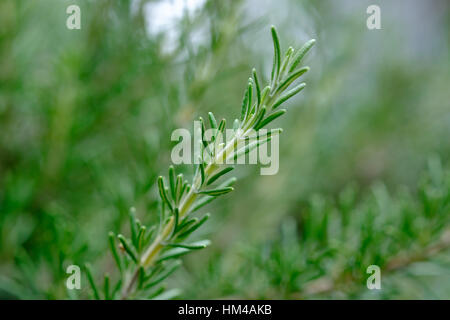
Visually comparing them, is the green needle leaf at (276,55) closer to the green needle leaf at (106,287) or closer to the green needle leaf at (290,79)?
the green needle leaf at (290,79)

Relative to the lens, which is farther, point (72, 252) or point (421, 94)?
point (421, 94)

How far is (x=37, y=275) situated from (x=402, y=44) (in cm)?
64

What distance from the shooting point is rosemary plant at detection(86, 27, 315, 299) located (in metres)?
0.17

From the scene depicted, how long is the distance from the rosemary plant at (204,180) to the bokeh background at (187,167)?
0.05m

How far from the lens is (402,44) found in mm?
670

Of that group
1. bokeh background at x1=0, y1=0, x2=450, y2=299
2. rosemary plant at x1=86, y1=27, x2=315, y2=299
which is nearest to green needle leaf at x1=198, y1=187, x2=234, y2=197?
rosemary plant at x1=86, y1=27, x2=315, y2=299

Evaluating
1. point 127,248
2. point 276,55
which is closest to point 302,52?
point 276,55

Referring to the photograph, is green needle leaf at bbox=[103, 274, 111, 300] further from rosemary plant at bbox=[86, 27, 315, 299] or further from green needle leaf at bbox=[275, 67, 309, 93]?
green needle leaf at bbox=[275, 67, 309, 93]

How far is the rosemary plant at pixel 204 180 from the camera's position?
17 centimetres

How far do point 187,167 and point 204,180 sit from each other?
0.38ft

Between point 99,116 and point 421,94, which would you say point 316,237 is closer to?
point 99,116

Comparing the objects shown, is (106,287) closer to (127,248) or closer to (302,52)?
(127,248)
